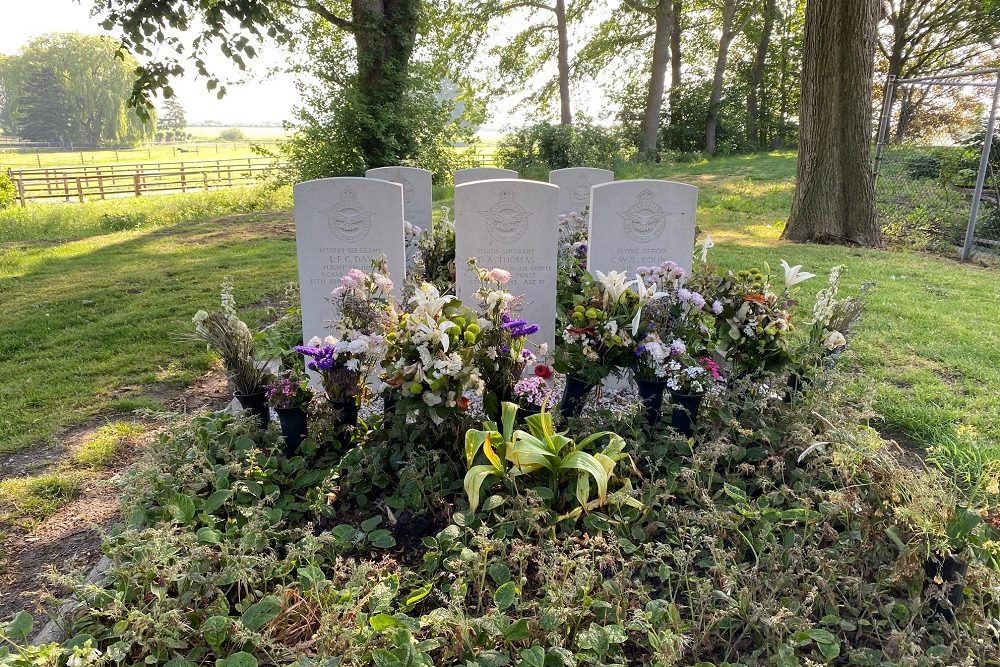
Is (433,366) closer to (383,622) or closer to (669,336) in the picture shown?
(383,622)

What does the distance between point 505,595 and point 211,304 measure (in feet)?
18.6

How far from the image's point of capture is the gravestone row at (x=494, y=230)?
4270 mm

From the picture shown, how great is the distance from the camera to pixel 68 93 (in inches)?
2657

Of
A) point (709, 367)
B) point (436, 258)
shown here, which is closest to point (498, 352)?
point (709, 367)

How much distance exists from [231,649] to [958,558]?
2.65m

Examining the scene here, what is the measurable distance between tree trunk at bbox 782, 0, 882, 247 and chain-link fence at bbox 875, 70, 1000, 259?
3.43ft

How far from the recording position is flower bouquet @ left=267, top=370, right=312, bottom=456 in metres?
3.31

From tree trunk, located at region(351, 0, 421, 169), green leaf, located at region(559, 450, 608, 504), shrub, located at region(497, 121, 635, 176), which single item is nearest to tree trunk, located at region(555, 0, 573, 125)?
shrub, located at region(497, 121, 635, 176)

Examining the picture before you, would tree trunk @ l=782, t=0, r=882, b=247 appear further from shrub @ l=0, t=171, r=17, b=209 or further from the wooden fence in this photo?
shrub @ l=0, t=171, r=17, b=209

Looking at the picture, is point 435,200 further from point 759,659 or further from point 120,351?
point 759,659

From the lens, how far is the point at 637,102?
24.4 metres

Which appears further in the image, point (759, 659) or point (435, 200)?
point (435, 200)

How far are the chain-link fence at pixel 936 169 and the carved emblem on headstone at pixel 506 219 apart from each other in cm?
741

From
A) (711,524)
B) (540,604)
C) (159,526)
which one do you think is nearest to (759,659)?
(711,524)
